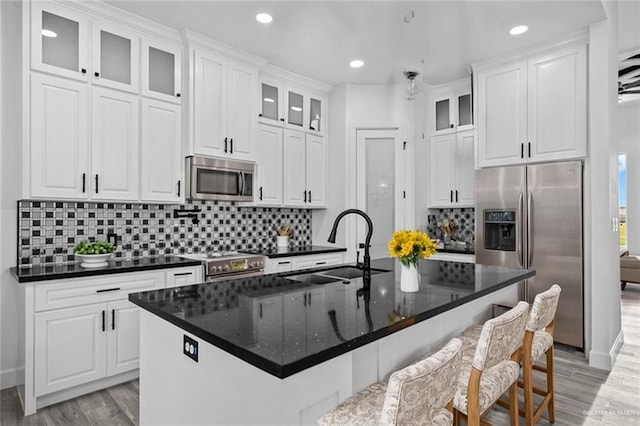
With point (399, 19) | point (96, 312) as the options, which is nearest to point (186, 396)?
point (96, 312)

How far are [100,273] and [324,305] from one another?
192cm

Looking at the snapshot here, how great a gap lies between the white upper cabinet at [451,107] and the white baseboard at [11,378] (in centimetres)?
480

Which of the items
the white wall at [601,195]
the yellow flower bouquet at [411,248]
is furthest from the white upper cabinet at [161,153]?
the white wall at [601,195]

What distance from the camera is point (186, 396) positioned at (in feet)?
4.89

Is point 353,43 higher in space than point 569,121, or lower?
higher

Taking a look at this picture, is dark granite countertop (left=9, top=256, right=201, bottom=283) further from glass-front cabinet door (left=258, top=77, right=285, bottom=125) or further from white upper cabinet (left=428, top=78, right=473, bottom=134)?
white upper cabinet (left=428, top=78, right=473, bottom=134)

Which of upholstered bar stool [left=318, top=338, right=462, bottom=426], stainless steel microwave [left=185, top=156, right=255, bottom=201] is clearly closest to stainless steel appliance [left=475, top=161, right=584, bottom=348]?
stainless steel microwave [left=185, top=156, right=255, bottom=201]

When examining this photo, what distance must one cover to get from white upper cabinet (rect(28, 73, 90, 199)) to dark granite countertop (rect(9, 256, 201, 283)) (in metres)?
0.53

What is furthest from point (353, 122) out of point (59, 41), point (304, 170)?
point (59, 41)

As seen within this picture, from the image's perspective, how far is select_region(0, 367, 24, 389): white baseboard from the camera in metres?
2.74

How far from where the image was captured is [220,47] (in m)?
3.56

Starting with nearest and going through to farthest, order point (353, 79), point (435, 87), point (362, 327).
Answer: point (362, 327), point (353, 79), point (435, 87)

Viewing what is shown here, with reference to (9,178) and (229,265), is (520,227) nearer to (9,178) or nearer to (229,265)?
(229,265)

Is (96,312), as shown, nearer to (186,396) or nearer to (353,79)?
(186,396)
